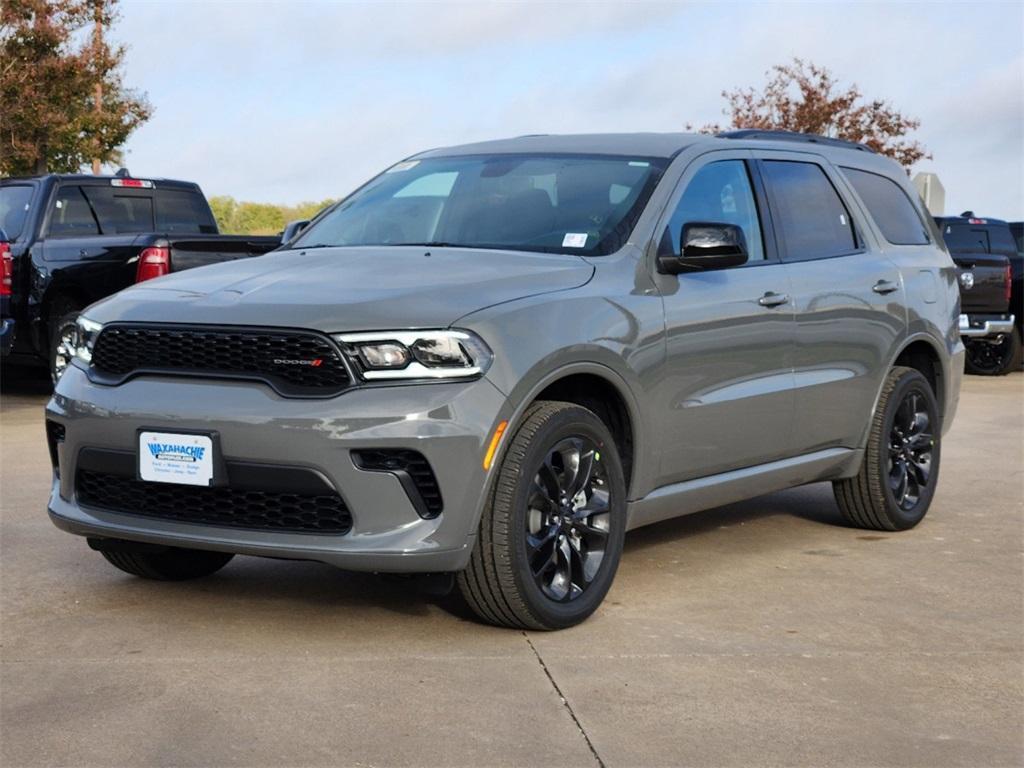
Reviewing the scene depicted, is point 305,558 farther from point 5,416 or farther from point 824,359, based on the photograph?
point 5,416

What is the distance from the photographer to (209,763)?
4234mm

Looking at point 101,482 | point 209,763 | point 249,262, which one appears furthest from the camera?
point 249,262

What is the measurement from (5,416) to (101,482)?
7.29 meters

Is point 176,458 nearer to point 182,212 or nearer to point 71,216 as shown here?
point 71,216

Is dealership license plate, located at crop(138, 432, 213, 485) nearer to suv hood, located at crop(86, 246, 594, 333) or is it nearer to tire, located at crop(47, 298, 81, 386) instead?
suv hood, located at crop(86, 246, 594, 333)

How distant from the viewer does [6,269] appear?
1271cm

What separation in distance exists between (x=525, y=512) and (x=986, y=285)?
540 inches

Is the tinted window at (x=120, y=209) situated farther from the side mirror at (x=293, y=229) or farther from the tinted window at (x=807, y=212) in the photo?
the tinted window at (x=807, y=212)

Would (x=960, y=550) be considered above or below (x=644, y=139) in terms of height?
below

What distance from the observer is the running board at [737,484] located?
20.3 ft

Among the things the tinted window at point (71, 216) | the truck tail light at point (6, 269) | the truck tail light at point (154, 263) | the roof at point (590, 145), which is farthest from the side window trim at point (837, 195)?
the tinted window at point (71, 216)

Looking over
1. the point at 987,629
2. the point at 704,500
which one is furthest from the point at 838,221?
the point at 987,629

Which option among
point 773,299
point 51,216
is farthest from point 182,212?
point 773,299

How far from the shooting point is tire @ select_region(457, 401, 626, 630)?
17.5ft
